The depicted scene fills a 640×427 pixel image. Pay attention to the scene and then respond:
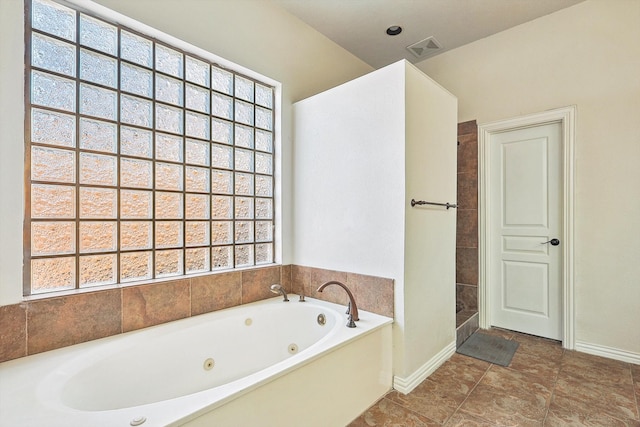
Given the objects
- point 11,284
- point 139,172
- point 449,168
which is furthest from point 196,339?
point 449,168

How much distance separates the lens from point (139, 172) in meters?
1.81

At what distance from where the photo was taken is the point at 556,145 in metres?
2.61

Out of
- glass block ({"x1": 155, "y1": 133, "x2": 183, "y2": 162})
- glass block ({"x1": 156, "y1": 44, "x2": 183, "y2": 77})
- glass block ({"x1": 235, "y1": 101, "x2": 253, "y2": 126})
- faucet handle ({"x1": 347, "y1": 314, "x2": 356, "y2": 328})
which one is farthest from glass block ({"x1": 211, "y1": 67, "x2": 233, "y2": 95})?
faucet handle ({"x1": 347, "y1": 314, "x2": 356, "y2": 328})

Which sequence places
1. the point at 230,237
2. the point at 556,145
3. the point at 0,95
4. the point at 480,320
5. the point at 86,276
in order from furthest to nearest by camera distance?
the point at 480,320 → the point at 556,145 → the point at 230,237 → the point at 86,276 → the point at 0,95

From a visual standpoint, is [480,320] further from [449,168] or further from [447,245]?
[449,168]

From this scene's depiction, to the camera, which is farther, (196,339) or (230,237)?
(230,237)

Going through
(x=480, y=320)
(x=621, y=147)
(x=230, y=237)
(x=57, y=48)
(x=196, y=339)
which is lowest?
(x=480, y=320)

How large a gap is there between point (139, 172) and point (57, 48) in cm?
71

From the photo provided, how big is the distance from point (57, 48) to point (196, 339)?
1.73 m

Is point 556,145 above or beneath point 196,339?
above

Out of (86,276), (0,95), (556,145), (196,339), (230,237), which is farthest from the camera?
(556,145)

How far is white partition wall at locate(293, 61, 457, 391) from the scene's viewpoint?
1913 millimetres

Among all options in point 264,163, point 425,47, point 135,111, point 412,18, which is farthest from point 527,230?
point 135,111

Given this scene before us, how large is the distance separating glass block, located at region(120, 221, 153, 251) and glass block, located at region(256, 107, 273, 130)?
115 cm
